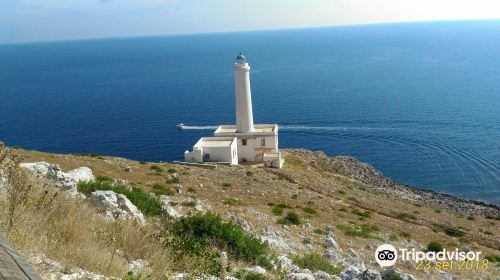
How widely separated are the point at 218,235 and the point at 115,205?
2.88m

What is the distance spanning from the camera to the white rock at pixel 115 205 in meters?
11.1

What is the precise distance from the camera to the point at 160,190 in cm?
2036

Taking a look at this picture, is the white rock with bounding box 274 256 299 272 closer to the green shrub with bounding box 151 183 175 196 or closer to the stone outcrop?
the stone outcrop

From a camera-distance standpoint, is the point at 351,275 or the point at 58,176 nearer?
the point at 351,275

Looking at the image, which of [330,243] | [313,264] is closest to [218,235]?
[313,264]

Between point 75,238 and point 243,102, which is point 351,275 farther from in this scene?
point 243,102

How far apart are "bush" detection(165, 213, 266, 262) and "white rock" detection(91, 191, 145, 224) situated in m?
1.16

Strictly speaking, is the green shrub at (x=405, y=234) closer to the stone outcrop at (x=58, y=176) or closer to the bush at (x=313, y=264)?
the bush at (x=313, y=264)

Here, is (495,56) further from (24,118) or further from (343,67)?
(24,118)

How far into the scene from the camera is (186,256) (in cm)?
757

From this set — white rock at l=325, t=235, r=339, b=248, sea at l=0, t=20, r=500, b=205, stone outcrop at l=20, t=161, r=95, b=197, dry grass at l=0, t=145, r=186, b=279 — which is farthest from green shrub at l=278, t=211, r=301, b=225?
→ sea at l=0, t=20, r=500, b=205

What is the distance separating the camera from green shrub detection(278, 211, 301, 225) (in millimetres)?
19156

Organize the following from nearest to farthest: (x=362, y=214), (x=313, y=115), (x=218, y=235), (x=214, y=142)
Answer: (x=218, y=235), (x=362, y=214), (x=214, y=142), (x=313, y=115)

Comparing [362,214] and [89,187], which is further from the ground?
[89,187]
